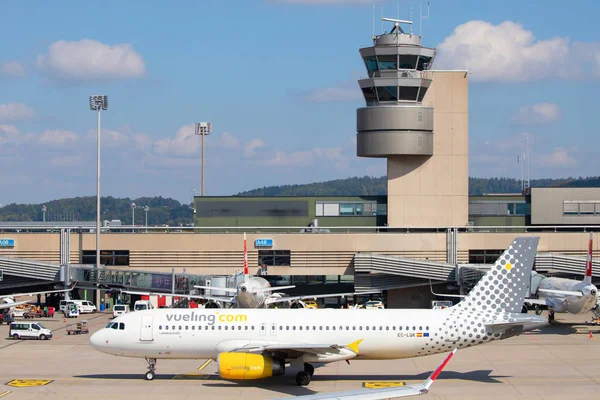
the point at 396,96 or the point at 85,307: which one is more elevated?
the point at 396,96

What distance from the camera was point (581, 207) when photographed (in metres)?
104

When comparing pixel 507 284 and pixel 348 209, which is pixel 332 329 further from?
pixel 348 209

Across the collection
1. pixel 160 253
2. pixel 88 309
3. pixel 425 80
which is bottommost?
pixel 88 309

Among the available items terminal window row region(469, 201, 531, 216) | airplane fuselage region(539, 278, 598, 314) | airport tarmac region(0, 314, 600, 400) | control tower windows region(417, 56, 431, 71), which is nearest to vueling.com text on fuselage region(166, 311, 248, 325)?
airport tarmac region(0, 314, 600, 400)

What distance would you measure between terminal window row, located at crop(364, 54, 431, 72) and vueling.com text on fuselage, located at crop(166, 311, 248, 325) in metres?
54.2

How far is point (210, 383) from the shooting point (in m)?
45.7

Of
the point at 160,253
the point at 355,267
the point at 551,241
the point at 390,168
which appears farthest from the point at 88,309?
the point at 551,241

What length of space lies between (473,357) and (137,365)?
21.4 m

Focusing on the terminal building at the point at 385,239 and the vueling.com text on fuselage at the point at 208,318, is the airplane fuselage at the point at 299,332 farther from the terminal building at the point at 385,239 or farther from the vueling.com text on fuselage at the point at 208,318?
the terminal building at the point at 385,239

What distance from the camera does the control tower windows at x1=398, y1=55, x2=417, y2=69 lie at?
3708 inches

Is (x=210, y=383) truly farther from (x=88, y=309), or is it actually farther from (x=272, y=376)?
(x=88, y=309)

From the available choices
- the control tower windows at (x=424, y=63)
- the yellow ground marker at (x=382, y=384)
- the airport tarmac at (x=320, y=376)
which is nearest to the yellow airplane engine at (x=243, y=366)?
the airport tarmac at (x=320, y=376)

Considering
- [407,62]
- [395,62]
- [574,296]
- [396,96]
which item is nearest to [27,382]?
[574,296]

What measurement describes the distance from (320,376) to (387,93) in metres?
53.0
